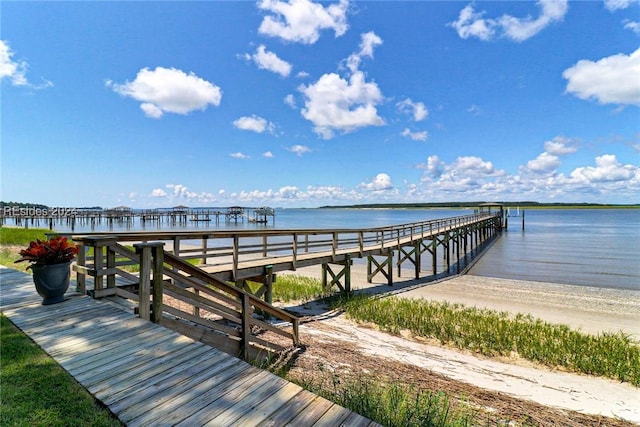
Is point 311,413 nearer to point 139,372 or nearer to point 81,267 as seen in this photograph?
point 139,372

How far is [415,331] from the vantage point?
27.9 ft

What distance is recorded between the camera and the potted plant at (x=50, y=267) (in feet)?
14.6

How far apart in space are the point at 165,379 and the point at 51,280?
3252 millimetres

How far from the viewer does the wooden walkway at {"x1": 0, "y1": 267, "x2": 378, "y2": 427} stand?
2.14 m

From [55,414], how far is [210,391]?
1158 mm

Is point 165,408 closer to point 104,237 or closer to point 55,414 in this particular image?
point 55,414

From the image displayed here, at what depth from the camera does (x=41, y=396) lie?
2566 millimetres

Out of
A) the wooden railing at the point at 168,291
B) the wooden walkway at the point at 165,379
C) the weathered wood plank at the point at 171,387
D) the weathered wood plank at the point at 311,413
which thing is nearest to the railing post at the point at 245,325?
the wooden railing at the point at 168,291

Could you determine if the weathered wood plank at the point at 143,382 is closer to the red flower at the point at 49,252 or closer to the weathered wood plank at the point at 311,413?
the weathered wood plank at the point at 311,413

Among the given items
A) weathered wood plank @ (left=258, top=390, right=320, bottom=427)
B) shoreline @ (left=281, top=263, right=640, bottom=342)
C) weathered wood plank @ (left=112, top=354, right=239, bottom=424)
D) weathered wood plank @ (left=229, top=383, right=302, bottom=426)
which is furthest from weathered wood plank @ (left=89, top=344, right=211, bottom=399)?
shoreline @ (left=281, top=263, right=640, bottom=342)

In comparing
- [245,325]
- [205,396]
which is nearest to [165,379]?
[205,396]

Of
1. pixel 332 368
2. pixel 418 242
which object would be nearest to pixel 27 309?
pixel 332 368

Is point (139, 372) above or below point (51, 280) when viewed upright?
below

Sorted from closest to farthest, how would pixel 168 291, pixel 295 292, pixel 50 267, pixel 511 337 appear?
pixel 168 291 < pixel 50 267 < pixel 511 337 < pixel 295 292
